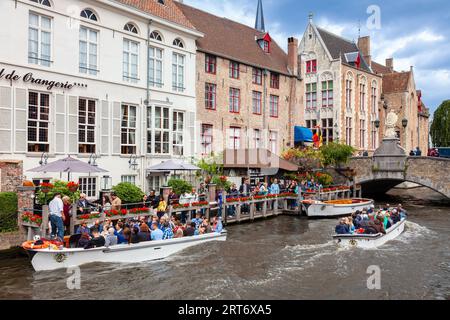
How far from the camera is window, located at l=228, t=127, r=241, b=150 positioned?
26.9 meters

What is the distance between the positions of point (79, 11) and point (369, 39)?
30097 mm

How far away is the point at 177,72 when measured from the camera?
23141 millimetres

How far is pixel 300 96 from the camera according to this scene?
108ft

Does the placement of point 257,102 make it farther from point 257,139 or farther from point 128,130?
point 128,130

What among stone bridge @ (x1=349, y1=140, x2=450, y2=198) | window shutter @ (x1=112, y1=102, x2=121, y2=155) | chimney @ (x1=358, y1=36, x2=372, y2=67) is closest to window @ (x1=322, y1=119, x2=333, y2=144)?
stone bridge @ (x1=349, y1=140, x2=450, y2=198)

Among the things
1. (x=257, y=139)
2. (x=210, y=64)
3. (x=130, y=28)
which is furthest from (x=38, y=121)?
(x=257, y=139)

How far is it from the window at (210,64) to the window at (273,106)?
19.1ft

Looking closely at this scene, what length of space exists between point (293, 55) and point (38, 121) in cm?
2035

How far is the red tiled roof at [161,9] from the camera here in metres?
21.0

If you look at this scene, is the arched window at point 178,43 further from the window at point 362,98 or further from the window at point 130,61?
the window at point 362,98

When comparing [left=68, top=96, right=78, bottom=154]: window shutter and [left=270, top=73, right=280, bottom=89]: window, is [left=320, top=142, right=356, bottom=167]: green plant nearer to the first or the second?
[left=270, top=73, right=280, bottom=89]: window

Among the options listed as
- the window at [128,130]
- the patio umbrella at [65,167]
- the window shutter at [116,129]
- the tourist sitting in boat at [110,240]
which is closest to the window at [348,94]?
the window at [128,130]

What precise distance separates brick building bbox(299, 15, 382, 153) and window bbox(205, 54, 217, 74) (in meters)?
9.82
